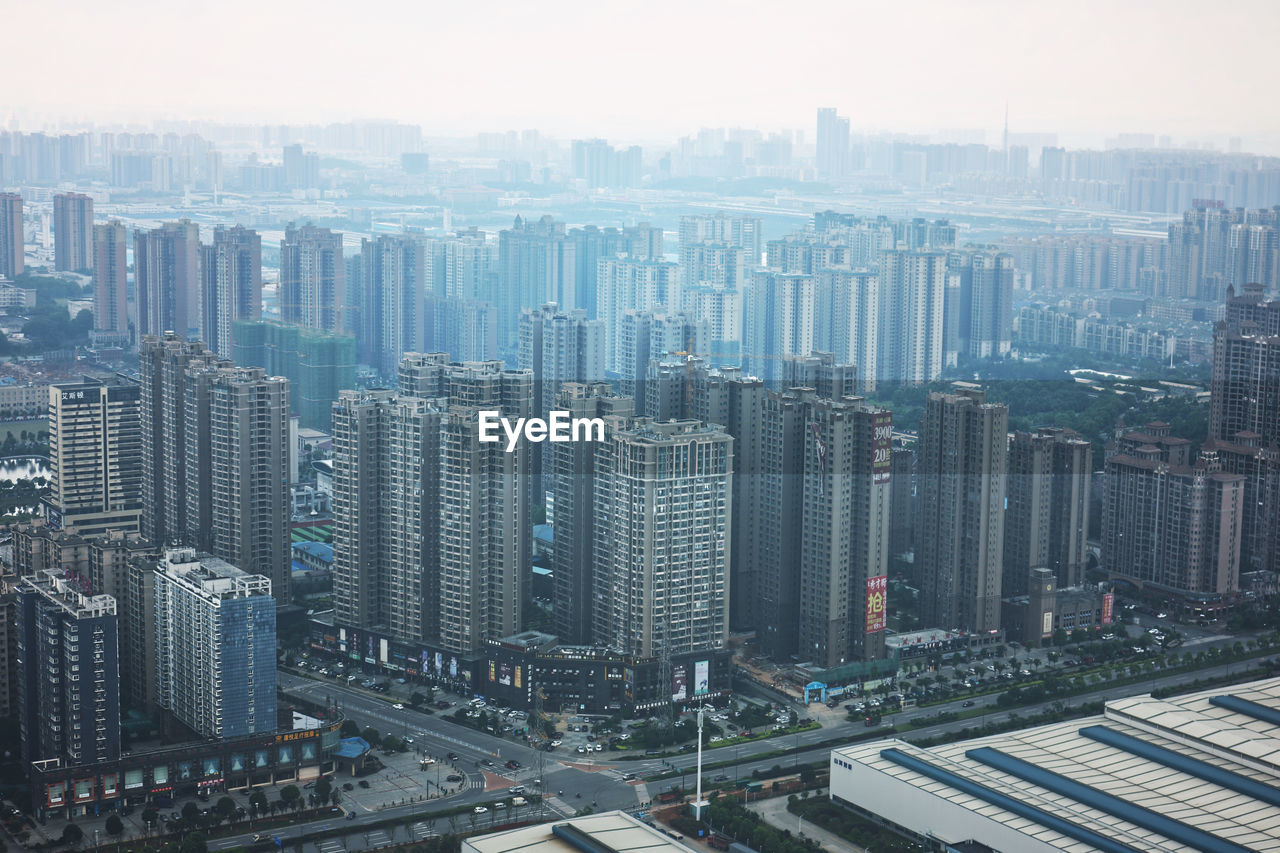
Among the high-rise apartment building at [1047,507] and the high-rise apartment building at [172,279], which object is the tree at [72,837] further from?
the high-rise apartment building at [172,279]

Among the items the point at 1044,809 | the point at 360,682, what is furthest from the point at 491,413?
the point at 1044,809

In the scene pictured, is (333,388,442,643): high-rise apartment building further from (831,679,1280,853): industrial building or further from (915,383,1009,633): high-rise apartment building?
(915,383,1009,633): high-rise apartment building

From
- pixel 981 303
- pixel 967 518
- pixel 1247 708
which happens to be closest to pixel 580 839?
pixel 1247 708

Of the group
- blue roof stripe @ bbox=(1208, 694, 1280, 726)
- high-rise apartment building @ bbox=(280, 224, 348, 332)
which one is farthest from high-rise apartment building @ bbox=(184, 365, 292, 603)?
high-rise apartment building @ bbox=(280, 224, 348, 332)

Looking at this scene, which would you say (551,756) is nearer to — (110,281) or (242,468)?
(242,468)

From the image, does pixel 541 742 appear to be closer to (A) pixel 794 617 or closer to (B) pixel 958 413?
(A) pixel 794 617

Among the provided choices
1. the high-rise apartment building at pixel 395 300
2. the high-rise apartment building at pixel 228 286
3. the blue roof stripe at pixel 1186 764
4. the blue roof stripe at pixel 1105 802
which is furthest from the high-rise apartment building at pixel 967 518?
the high-rise apartment building at pixel 228 286
